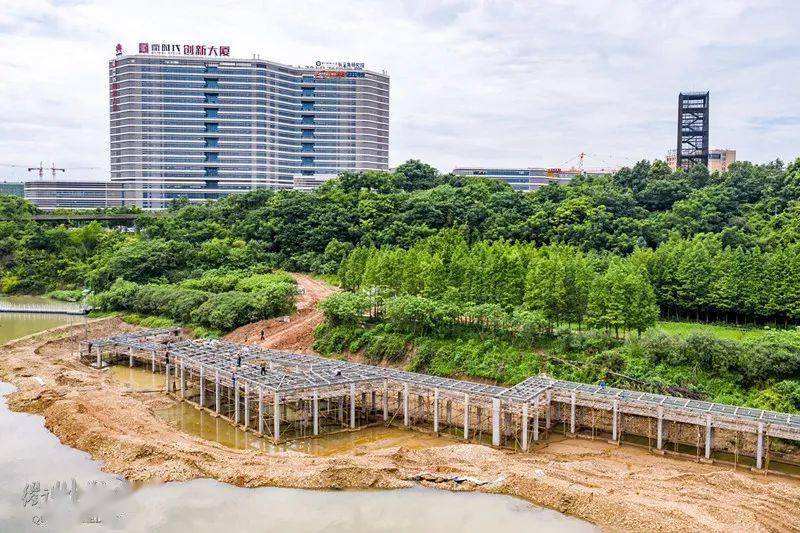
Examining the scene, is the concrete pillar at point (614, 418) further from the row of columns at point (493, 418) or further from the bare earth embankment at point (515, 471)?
the bare earth embankment at point (515, 471)

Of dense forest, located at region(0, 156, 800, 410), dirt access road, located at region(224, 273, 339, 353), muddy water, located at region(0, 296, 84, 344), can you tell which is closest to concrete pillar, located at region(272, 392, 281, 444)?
dense forest, located at region(0, 156, 800, 410)

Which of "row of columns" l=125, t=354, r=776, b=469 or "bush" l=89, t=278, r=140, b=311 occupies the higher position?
"bush" l=89, t=278, r=140, b=311

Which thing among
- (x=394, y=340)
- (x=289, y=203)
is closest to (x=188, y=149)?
(x=289, y=203)

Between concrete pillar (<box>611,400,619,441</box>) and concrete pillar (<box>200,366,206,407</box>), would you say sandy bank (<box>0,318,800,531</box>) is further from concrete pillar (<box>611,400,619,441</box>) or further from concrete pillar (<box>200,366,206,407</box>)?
concrete pillar (<box>200,366,206,407</box>)

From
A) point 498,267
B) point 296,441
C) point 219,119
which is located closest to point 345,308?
point 498,267

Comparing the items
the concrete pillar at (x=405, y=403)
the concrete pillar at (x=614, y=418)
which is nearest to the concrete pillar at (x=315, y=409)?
the concrete pillar at (x=405, y=403)

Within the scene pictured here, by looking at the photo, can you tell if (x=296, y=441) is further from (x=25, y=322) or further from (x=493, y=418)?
(x=25, y=322)
